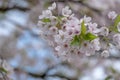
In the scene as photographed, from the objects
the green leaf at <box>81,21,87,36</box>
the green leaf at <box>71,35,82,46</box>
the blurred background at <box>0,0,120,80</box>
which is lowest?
the green leaf at <box>71,35,82,46</box>

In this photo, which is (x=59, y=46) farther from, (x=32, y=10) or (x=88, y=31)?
(x=32, y=10)

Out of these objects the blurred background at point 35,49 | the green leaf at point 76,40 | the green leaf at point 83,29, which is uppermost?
the blurred background at point 35,49

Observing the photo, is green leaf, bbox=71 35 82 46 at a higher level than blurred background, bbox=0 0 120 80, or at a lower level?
lower

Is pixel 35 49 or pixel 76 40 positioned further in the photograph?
pixel 35 49

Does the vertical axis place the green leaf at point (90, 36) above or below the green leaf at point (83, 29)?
below

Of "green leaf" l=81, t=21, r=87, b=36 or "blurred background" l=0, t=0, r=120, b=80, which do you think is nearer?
"green leaf" l=81, t=21, r=87, b=36

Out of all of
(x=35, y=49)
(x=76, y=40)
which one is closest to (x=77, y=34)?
(x=76, y=40)

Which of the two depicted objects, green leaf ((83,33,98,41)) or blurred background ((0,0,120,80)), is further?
blurred background ((0,0,120,80))

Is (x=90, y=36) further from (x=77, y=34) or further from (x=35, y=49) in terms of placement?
(x=35, y=49)

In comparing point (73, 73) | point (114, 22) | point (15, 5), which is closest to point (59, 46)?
point (114, 22)
